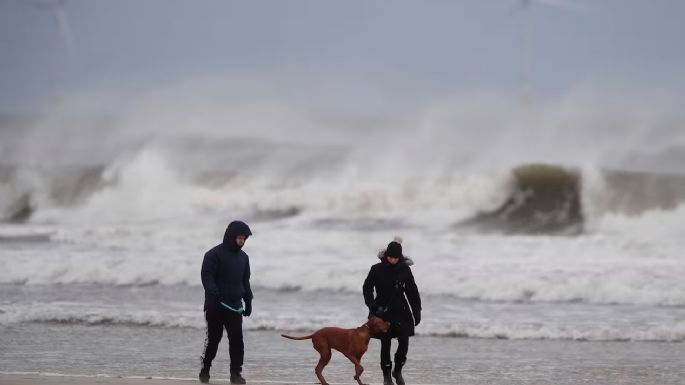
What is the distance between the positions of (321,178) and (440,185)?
4.15 meters

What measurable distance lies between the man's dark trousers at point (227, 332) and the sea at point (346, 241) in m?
1.11

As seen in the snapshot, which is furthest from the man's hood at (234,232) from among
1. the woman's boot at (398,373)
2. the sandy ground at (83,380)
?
the woman's boot at (398,373)

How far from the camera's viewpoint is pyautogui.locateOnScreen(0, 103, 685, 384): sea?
11.1 metres

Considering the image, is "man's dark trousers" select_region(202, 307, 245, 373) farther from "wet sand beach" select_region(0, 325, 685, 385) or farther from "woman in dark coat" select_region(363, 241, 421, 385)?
"woman in dark coat" select_region(363, 241, 421, 385)

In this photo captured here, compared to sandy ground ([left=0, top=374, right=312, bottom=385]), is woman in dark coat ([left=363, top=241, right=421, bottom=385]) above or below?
above

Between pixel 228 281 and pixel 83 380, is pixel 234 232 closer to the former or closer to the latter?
pixel 228 281

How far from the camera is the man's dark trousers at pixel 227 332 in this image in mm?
7965

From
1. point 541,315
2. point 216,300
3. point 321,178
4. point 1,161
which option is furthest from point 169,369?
point 1,161

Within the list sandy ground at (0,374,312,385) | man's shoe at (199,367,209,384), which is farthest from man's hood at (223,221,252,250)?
sandy ground at (0,374,312,385)

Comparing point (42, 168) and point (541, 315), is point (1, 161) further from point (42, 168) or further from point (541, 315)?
point (541, 315)

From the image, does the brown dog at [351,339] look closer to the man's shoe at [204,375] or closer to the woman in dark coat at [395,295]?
the woman in dark coat at [395,295]

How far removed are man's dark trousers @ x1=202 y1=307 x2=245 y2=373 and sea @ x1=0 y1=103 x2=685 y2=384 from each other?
1.11 m

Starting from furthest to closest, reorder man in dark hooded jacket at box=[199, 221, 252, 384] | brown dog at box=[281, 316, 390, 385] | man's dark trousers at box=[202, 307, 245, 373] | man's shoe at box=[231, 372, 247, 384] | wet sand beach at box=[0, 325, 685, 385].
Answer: wet sand beach at box=[0, 325, 685, 385] → man's shoe at box=[231, 372, 247, 384] → man's dark trousers at box=[202, 307, 245, 373] → man in dark hooded jacket at box=[199, 221, 252, 384] → brown dog at box=[281, 316, 390, 385]

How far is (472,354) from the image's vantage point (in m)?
11.1
